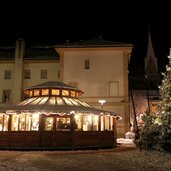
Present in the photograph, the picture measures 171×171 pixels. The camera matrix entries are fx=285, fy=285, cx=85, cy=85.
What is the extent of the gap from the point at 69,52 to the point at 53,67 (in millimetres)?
4421

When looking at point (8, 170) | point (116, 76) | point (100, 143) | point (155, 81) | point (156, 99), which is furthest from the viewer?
point (155, 81)

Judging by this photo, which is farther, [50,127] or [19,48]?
[19,48]

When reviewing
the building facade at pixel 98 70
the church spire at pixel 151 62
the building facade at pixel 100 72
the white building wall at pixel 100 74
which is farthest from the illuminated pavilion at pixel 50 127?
the church spire at pixel 151 62

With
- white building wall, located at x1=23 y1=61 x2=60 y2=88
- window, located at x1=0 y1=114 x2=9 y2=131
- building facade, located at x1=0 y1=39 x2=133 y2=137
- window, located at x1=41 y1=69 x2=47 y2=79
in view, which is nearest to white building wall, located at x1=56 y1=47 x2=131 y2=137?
building facade, located at x1=0 y1=39 x2=133 y2=137

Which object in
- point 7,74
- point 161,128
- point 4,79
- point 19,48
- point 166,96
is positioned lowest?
point 161,128

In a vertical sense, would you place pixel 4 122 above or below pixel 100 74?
below

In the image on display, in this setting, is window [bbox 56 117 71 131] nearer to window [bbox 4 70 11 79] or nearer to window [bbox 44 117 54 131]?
window [bbox 44 117 54 131]

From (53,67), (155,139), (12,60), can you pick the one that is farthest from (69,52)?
(155,139)

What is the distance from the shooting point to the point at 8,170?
9.57 metres

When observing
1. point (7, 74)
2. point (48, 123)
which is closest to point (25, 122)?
point (48, 123)

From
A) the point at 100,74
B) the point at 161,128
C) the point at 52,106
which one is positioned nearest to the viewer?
the point at 161,128

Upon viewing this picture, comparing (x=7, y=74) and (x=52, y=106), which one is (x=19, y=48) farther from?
(x=52, y=106)

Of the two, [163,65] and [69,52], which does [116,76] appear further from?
[163,65]

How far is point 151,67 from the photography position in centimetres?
4709
